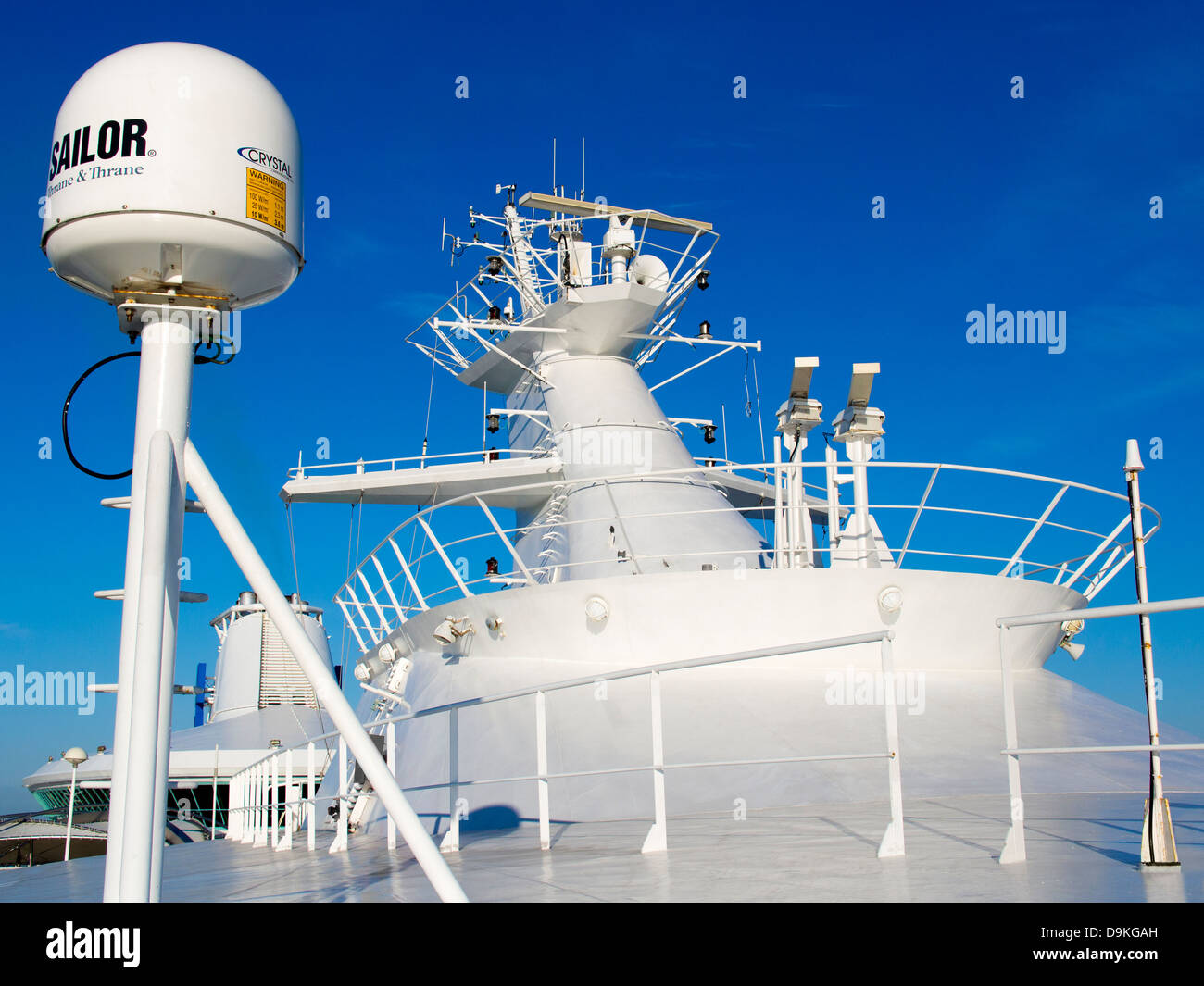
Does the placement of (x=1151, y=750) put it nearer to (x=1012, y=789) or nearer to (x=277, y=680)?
(x=1012, y=789)

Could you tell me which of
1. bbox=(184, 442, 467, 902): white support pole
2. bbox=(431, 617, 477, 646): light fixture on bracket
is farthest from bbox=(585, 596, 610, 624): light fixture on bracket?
bbox=(184, 442, 467, 902): white support pole

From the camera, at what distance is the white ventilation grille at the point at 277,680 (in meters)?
33.2

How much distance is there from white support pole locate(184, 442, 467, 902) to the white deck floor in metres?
0.85

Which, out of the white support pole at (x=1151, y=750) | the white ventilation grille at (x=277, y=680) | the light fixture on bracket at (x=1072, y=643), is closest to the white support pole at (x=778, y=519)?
the light fixture on bracket at (x=1072, y=643)

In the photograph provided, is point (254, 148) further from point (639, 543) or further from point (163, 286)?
point (639, 543)

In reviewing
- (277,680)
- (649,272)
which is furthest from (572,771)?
(277,680)

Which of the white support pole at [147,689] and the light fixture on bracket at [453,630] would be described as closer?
the white support pole at [147,689]

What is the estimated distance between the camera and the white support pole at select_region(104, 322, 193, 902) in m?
4.11

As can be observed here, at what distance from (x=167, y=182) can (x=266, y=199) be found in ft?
1.45

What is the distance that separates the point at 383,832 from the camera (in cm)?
1081

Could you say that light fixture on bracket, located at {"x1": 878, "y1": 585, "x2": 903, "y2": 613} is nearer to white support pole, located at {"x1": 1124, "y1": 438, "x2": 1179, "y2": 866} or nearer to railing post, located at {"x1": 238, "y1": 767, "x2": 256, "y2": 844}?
white support pole, located at {"x1": 1124, "y1": 438, "x2": 1179, "y2": 866}

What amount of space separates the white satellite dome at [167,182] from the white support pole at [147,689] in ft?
2.84

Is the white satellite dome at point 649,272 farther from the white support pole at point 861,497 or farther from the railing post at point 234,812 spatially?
the railing post at point 234,812
